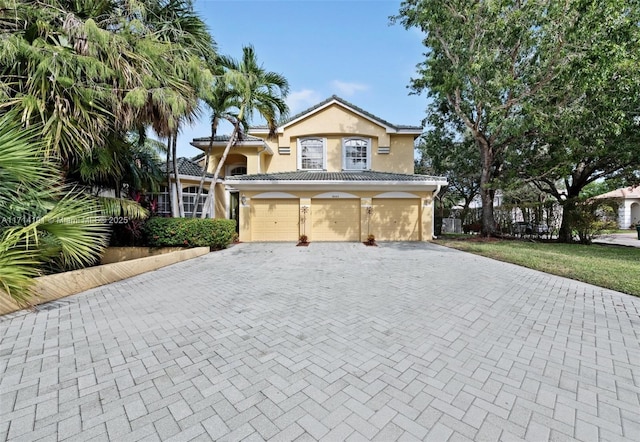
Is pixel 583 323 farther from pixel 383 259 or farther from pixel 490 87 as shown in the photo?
pixel 490 87

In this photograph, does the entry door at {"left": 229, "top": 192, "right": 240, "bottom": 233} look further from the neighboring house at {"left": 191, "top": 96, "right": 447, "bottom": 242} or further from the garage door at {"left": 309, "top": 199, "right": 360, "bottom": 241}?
the garage door at {"left": 309, "top": 199, "right": 360, "bottom": 241}

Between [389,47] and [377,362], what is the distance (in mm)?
14127

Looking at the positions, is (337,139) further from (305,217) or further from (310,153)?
(305,217)

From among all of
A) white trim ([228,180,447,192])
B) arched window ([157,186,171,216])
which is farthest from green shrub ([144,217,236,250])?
arched window ([157,186,171,216])

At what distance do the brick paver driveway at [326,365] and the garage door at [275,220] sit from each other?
8422 millimetres

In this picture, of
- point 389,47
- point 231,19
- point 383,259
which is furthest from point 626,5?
point 231,19

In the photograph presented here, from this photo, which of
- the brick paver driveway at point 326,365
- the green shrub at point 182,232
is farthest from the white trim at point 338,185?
the brick paver driveway at point 326,365

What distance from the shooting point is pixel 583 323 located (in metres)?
4.07

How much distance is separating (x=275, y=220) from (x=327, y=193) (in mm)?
3187

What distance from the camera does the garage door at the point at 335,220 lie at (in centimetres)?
1414

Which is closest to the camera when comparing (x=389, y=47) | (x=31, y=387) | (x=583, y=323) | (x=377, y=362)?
(x=31, y=387)

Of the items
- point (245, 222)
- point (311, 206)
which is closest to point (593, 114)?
point (311, 206)

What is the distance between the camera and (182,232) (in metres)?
10.1

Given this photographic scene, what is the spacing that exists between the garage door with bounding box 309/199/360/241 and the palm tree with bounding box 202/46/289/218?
488 centimetres
